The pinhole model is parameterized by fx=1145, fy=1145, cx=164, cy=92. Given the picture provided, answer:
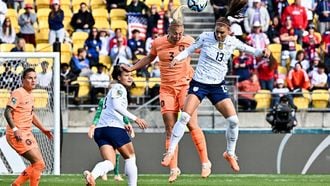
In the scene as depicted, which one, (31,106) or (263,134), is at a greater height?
(31,106)

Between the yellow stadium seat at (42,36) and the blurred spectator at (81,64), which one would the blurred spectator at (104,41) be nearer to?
the blurred spectator at (81,64)

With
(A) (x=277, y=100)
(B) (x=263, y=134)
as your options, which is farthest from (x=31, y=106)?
(A) (x=277, y=100)

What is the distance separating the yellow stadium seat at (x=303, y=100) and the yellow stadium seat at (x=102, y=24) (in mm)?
5889

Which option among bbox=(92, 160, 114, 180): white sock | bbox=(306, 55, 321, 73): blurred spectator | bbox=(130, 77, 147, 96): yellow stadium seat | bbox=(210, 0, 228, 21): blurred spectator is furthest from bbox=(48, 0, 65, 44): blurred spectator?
bbox=(92, 160, 114, 180): white sock

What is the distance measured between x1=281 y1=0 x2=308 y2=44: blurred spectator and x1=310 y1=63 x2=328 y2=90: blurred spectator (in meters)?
2.03

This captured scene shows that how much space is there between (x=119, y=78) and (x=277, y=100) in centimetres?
1238

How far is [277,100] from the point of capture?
88.2 feet

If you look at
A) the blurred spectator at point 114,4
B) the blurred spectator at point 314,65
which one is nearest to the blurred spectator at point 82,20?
the blurred spectator at point 114,4

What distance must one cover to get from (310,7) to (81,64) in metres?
6.91

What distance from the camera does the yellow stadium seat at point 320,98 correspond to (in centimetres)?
2717

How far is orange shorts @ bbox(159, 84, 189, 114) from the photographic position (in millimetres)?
18859

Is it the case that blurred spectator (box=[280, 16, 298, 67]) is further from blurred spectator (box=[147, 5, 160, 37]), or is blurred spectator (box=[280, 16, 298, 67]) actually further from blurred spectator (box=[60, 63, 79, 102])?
blurred spectator (box=[60, 63, 79, 102])

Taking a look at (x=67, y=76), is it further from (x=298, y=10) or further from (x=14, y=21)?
(x=298, y=10)

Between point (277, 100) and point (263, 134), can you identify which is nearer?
point (263, 134)
